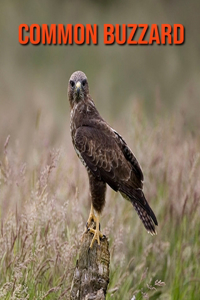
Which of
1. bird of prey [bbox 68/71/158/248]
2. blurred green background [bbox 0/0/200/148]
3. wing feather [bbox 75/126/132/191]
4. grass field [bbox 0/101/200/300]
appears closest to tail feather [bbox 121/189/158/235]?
bird of prey [bbox 68/71/158/248]

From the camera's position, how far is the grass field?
13.0ft

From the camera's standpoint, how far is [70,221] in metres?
4.85

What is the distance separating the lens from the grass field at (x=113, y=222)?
3969mm

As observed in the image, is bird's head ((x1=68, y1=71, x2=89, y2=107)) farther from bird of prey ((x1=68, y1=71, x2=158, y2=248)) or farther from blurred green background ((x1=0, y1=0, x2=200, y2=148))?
blurred green background ((x1=0, y1=0, x2=200, y2=148))

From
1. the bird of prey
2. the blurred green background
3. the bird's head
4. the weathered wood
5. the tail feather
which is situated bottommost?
the weathered wood

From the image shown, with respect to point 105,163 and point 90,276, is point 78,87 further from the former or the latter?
point 90,276

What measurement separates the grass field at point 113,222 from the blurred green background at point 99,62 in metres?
4.37

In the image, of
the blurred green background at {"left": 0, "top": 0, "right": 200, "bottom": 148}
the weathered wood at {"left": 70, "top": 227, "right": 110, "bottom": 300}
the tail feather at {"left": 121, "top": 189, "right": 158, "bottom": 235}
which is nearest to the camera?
the weathered wood at {"left": 70, "top": 227, "right": 110, "bottom": 300}

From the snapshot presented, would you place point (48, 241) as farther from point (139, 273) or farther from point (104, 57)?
point (104, 57)

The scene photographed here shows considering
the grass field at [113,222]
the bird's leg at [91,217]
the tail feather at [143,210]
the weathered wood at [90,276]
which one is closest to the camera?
the weathered wood at [90,276]

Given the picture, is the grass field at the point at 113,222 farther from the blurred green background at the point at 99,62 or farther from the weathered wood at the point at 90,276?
the blurred green background at the point at 99,62

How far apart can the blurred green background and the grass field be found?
14.3 ft

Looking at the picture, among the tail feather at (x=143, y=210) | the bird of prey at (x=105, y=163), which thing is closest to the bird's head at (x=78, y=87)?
the bird of prey at (x=105, y=163)

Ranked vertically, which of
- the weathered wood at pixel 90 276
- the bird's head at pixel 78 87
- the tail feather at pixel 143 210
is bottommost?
the weathered wood at pixel 90 276
